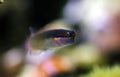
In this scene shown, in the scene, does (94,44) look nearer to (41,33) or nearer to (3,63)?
(41,33)

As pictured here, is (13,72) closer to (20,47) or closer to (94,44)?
(20,47)

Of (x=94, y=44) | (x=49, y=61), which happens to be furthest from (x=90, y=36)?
(x=49, y=61)

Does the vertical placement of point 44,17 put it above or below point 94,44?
above

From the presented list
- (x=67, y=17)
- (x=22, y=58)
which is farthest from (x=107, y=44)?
(x=22, y=58)

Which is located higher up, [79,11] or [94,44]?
[79,11]
